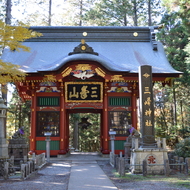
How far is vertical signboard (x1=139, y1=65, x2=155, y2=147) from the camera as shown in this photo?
8734 millimetres

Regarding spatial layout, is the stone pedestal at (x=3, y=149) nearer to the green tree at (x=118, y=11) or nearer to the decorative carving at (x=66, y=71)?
the decorative carving at (x=66, y=71)

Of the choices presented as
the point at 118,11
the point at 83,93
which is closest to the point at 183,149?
the point at 83,93

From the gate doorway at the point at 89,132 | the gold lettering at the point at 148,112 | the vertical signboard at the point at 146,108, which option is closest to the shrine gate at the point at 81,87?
the vertical signboard at the point at 146,108

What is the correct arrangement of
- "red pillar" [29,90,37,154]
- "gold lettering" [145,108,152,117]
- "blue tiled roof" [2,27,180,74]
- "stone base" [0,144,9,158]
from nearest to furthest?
"stone base" [0,144,9,158]
"gold lettering" [145,108,152,117]
"red pillar" [29,90,37,154]
"blue tiled roof" [2,27,180,74]

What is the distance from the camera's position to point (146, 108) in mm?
8969

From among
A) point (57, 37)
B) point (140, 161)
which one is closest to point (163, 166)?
point (140, 161)

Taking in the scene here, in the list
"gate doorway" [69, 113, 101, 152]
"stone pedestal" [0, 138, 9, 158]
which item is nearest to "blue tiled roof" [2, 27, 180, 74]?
"stone pedestal" [0, 138, 9, 158]

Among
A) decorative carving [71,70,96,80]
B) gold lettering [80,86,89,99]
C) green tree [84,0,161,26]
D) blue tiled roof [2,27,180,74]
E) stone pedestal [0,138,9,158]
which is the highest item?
green tree [84,0,161,26]

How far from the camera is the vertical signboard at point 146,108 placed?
873cm

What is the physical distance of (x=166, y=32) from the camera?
19.0m

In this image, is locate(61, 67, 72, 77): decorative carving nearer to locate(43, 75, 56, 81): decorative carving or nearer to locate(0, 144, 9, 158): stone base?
locate(43, 75, 56, 81): decorative carving

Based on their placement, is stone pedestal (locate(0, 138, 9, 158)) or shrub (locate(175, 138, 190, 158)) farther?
shrub (locate(175, 138, 190, 158))

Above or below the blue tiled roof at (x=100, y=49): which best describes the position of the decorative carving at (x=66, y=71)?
below

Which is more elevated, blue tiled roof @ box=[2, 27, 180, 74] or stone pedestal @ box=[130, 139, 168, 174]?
blue tiled roof @ box=[2, 27, 180, 74]
